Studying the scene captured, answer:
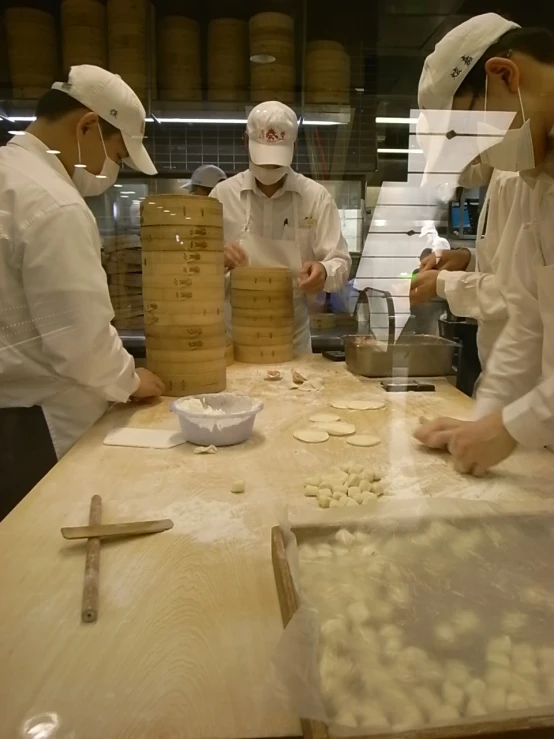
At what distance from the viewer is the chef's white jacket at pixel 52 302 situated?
1.35 meters

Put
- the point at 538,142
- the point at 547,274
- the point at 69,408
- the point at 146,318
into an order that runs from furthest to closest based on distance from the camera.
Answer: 1. the point at 146,318
2. the point at 69,408
3. the point at 547,274
4. the point at 538,142

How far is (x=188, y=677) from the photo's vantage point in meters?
0.56

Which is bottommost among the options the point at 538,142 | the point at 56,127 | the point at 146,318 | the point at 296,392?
the point at 296,392

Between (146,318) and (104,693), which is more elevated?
(146,318)

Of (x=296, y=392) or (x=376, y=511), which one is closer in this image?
(x=376, y=511)

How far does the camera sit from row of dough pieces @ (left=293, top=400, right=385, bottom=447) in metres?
1.29

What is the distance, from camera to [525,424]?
3.17 feet

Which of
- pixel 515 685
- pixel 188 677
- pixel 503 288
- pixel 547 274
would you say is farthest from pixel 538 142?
pixel 188 677

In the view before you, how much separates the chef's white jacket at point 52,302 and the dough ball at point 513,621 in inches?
42.8

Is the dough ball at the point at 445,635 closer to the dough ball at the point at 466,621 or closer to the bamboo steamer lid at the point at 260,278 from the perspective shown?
the dough ball at the point at 466,621

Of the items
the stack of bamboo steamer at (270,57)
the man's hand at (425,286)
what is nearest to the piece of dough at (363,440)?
the man's hand at (425,286)

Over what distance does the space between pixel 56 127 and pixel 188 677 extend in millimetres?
1358

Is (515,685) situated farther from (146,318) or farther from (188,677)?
(146,318)

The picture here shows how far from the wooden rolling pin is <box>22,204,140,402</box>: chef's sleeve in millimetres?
642
